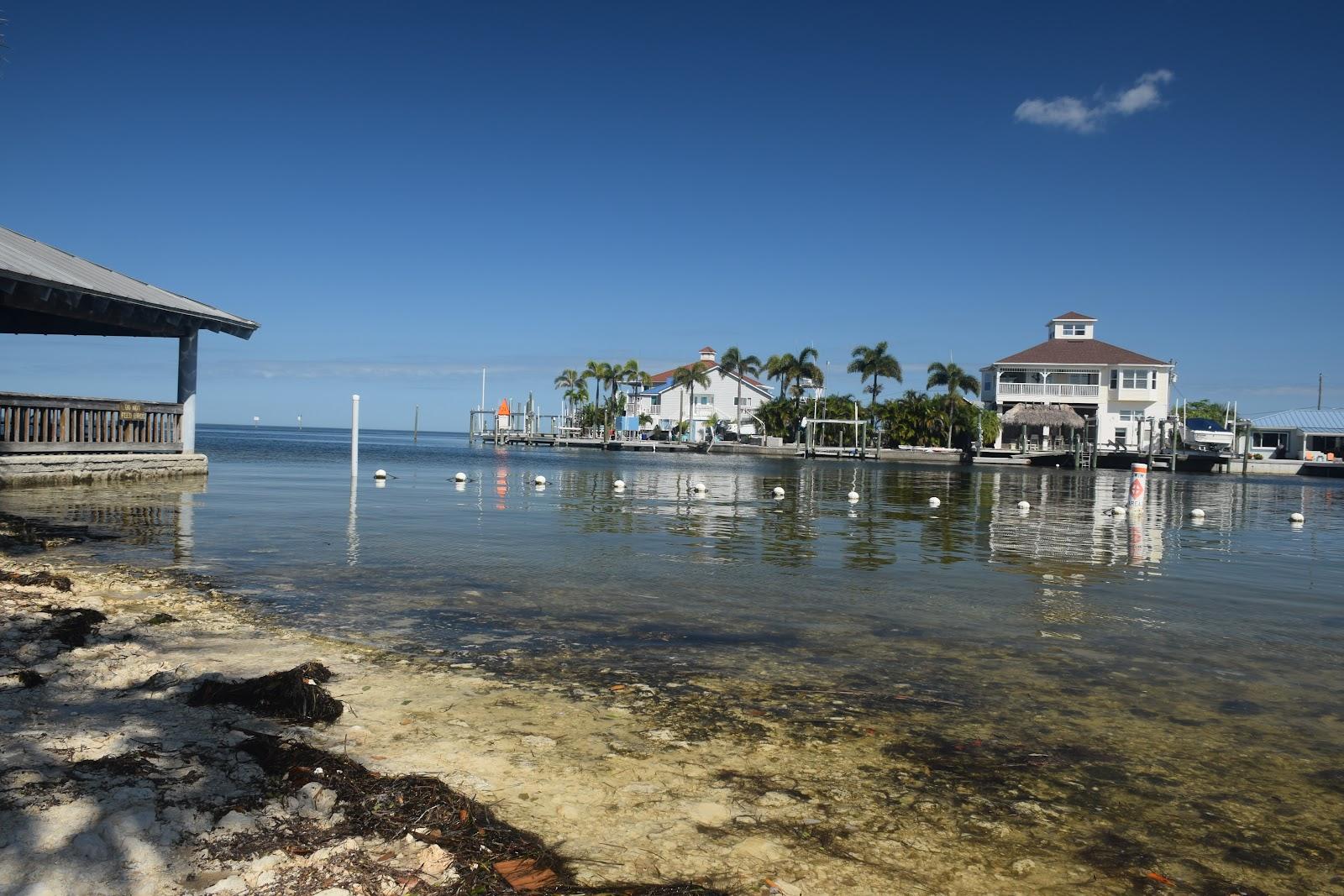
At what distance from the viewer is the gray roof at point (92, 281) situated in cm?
1620

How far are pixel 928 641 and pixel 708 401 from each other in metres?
96.9

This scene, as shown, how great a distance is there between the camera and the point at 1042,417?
73438mm

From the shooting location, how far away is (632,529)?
1659cm

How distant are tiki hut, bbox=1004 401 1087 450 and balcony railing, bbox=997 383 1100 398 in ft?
5.52

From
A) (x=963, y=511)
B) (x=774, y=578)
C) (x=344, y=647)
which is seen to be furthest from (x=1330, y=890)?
(x=963, y=511)

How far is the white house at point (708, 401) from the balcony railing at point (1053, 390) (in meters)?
29.7

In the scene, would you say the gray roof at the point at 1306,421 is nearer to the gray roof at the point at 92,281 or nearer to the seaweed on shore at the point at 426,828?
the gray roof at the point at 92,281

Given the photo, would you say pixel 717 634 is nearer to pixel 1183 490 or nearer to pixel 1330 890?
pixel 1330 890

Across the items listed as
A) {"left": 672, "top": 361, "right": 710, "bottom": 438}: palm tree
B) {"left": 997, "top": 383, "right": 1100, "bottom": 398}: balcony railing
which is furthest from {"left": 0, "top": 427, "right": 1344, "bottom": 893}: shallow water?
{"left": 672, "top": 361, "right": 710, "bottom": 438}: palm tree

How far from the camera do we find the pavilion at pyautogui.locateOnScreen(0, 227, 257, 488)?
17.6 meters

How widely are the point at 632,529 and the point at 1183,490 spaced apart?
33916 mm

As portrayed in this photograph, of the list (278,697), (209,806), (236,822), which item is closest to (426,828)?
(236,822)

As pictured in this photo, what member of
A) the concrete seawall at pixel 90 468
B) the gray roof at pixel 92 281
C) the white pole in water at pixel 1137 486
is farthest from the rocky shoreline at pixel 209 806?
the white pole in water at pixel 1137 486

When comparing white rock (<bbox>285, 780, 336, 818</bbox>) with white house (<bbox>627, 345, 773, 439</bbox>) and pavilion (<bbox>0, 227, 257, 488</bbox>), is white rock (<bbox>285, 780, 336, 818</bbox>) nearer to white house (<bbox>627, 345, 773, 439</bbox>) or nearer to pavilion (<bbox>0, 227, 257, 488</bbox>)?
pavilion (<bbox>0, 227, 257, 488</bbox>)
